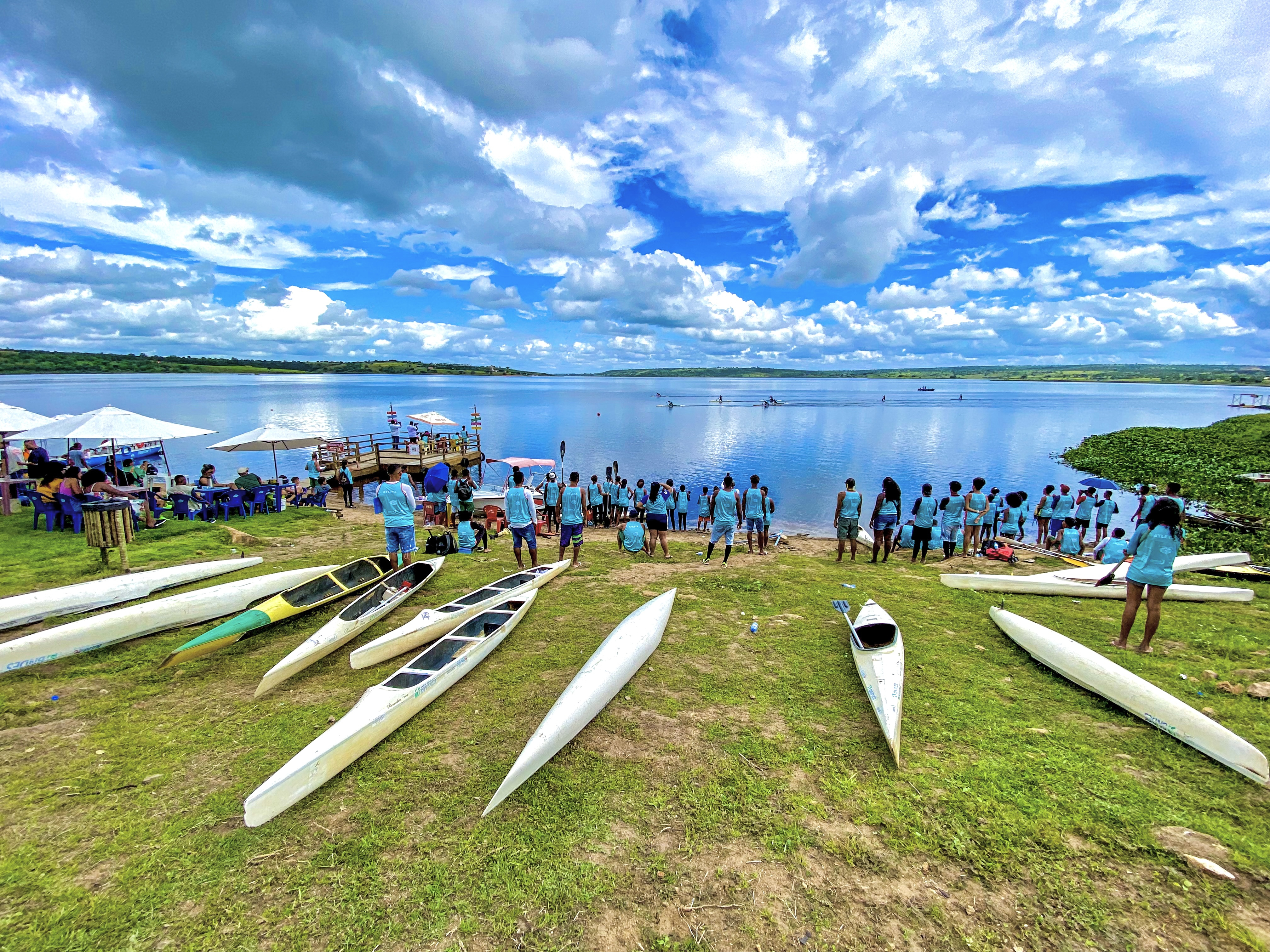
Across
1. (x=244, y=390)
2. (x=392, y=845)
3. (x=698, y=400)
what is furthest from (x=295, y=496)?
(x=244, y=390)

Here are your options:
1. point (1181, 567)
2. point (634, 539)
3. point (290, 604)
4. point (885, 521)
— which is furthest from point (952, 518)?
point (290, 604)

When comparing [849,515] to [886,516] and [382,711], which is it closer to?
[886,516]

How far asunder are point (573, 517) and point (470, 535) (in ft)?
9.49

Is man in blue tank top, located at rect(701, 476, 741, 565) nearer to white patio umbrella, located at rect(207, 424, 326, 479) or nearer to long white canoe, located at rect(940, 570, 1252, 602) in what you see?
long white canoe, located at rect(940, 570, 1252, 602)

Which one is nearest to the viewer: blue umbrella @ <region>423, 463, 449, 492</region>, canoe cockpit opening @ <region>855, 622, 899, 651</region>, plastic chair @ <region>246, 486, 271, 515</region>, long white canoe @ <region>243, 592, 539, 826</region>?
long white canoe @ <region>243, 592, 539, 826</region>

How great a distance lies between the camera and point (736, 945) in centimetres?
315

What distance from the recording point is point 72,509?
37.2 feet

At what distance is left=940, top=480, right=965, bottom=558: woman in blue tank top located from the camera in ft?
40.2

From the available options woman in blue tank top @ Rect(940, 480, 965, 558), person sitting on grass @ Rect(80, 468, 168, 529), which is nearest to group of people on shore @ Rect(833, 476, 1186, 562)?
woman in blue tank top @ Rect(940, 480, 965, 558)

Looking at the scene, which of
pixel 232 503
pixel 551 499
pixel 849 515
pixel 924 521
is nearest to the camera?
pixel 849 515

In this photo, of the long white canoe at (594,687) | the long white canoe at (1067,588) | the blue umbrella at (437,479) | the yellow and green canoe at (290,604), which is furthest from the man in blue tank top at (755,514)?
the blue umbrella at (437,479)

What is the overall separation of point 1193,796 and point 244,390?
185 meters

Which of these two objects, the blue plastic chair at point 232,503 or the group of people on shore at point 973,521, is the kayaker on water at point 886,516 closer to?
the group of people on shore at point 973,521

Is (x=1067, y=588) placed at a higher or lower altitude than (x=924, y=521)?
lower
